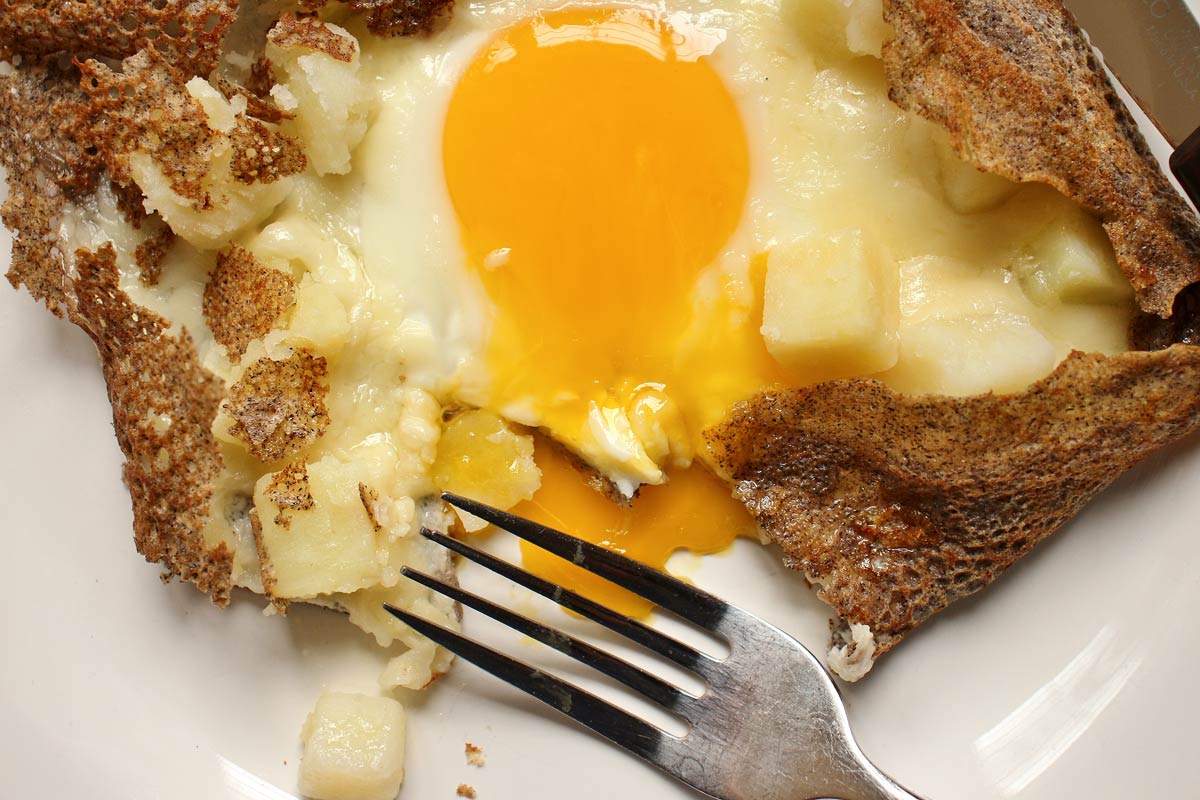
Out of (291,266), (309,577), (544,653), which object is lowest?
(544,653)

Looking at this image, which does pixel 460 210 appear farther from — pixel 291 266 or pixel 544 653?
pixel 544 653

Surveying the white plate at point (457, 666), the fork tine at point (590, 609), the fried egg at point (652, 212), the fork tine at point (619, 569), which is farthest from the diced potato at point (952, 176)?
the fork tine at point (590, 609)

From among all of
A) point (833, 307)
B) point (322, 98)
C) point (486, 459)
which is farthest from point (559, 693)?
point (322, 98)

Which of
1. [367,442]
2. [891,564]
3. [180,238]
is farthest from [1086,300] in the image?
[180,238]

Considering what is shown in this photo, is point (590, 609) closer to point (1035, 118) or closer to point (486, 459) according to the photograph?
point (486, 459)

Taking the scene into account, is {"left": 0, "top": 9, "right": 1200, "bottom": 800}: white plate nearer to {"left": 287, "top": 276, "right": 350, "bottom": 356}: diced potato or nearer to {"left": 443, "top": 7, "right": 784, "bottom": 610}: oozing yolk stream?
{"left": 443, "top": 7, "right": 784, "bottom": 610}: oozing yolk stream
